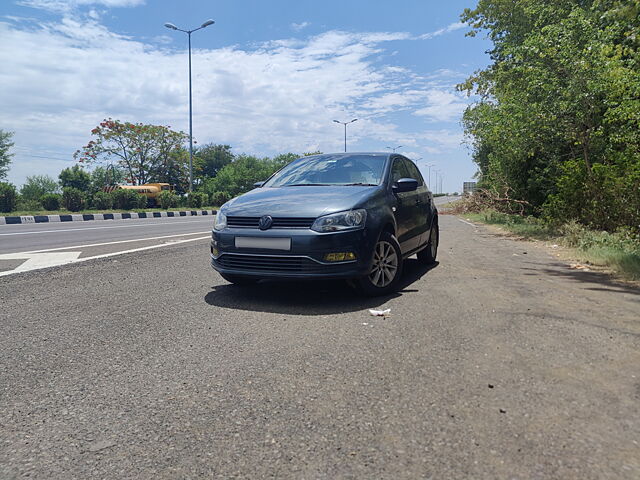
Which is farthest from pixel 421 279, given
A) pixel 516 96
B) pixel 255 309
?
pixel 516 96

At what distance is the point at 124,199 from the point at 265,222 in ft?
101

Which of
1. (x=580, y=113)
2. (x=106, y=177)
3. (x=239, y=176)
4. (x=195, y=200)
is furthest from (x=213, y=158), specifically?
(x=580, y=113)

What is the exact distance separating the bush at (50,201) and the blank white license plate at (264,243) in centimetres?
2759

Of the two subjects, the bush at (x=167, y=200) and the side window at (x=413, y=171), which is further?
the bush at (x=167, y=200)

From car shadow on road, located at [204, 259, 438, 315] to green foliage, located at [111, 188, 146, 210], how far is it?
2914cm

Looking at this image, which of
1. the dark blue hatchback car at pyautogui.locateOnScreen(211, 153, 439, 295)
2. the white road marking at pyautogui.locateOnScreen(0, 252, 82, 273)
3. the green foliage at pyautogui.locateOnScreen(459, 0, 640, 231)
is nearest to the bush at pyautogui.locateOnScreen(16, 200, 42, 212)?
the white road marking at pyautogui.locateOnScreen(0, 252, 82, 273)

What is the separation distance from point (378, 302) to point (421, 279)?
142 cm

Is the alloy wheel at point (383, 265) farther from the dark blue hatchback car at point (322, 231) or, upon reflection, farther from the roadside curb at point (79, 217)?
the roadside curb at point (79, 217)

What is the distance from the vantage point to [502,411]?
92.7 inches

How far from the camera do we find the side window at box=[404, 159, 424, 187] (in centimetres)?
690

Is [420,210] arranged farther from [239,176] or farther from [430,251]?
[239,176]

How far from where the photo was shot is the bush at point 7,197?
82.0ft

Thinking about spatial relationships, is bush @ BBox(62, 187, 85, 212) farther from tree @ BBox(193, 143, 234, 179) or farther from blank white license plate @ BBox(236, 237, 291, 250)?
tree @ BBox(193, 143, 234, 179)

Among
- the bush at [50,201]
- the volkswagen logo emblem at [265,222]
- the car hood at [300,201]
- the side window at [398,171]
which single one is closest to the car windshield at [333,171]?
the side window at [398,171]
